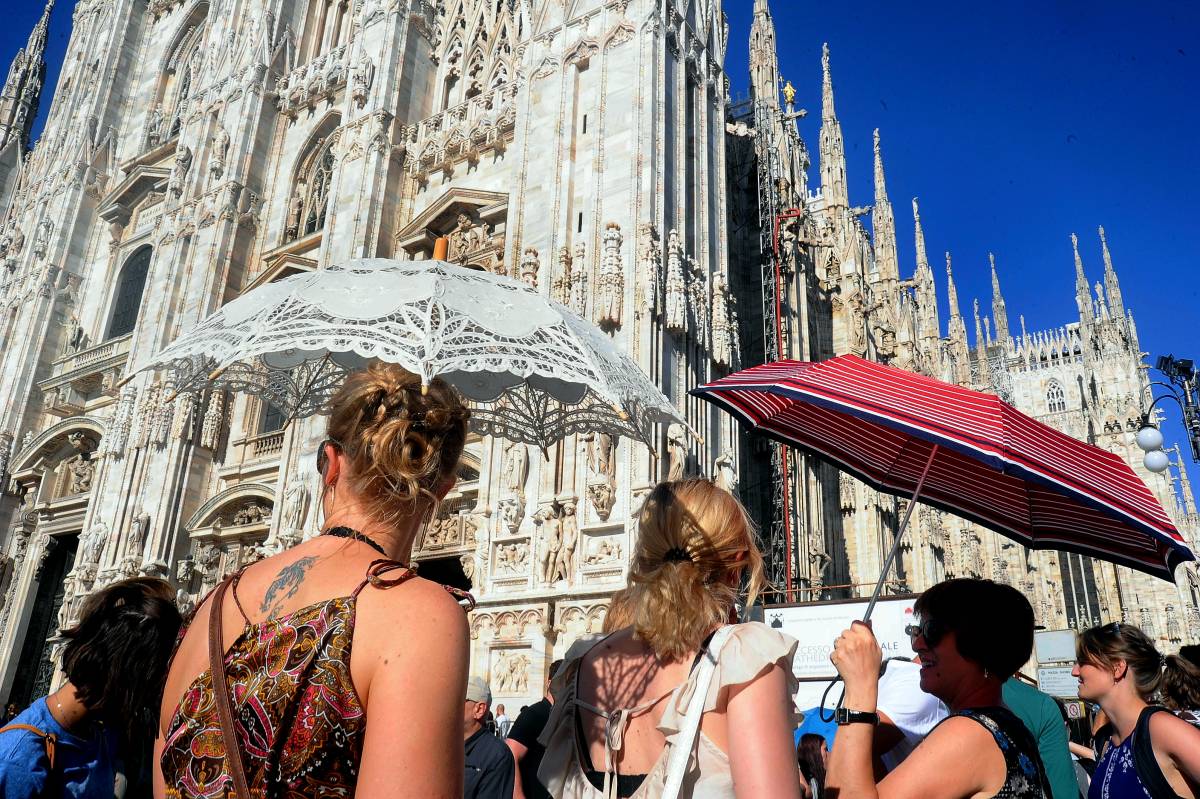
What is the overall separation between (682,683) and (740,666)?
0.65ft

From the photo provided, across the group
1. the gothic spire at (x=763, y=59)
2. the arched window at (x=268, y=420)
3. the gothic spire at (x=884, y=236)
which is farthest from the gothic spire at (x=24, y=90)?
the gothic spire at (x=884, y=236)

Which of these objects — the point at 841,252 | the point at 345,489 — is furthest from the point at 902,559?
the point at 345,489

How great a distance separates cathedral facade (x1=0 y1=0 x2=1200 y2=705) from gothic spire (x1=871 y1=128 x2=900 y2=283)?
0.16 m

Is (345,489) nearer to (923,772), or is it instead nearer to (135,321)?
(923,772)

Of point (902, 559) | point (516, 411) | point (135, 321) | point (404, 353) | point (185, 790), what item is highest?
point (135, 321)

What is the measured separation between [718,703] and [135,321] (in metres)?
24.1

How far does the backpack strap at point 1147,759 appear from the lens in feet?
9.95

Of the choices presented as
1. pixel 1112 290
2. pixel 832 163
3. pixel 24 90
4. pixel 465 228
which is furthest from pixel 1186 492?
pixel 24 90

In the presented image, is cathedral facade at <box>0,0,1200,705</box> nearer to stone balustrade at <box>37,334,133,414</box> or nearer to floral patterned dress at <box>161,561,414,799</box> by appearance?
stone balustrade at <box>37,334,133,414</box>

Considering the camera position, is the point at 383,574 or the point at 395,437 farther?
the point at 395,437

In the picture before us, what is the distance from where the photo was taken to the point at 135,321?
2214cm

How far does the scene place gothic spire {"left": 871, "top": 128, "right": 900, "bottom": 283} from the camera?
29.6 meters

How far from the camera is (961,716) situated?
2.25m

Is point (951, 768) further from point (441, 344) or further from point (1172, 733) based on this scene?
point (441, 344)
